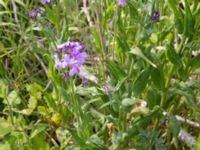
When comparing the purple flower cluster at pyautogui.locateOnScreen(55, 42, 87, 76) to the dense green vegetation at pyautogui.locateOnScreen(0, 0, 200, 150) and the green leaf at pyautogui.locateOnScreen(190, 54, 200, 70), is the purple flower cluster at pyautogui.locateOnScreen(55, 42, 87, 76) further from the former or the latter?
the green leaf at pyautogui.locateOnScreen(190, 54, 200, 70)

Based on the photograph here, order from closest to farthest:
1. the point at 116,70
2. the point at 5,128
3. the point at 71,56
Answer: the point at 71,56, the point at 116,70, the point at 5,128

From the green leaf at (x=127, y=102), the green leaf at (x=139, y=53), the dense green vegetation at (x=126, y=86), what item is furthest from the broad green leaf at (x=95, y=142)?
the green leaf at (x=139, y=53)

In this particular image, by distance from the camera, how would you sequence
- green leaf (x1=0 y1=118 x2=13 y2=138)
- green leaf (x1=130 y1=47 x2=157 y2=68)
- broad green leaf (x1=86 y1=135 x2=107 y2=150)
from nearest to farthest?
green leaf (x1=130 y1=47 x2=157 y2=68) → broad green leaf (x1=86 y1=135 x2=107 y2=150) → green leaf (x1=0 y1=118 x2=13 y2=138)

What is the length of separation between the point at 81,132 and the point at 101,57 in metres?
0.26

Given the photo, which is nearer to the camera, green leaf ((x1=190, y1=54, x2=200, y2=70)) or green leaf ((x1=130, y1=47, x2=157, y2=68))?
green leaf ((x1=130, y1=47, x2=157, y2=68))

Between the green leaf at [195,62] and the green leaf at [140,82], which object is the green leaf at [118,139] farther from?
the green leaf at [195,62]

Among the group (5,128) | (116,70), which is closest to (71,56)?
(116,70)

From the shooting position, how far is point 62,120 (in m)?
1.47

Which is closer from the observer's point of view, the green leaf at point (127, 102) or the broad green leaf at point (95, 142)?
the green leaf at point (127, 102)

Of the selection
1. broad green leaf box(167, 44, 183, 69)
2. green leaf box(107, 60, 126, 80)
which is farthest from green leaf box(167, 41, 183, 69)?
green leaf box(107, 60, 126, 80)

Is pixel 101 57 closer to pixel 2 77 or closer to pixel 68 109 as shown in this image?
pixel 68 109

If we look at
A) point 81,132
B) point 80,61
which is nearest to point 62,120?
point 81,132

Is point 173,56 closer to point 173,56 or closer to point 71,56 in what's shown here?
point 173,56

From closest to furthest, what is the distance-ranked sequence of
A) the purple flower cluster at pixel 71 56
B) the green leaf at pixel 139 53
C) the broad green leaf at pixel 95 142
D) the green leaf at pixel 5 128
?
the purple flower cluster at pixel 71 56 < the green leaf at pixel 139 53 < the broad green leaf at pixel 95 142 < the green leaf at pixel 5 128
